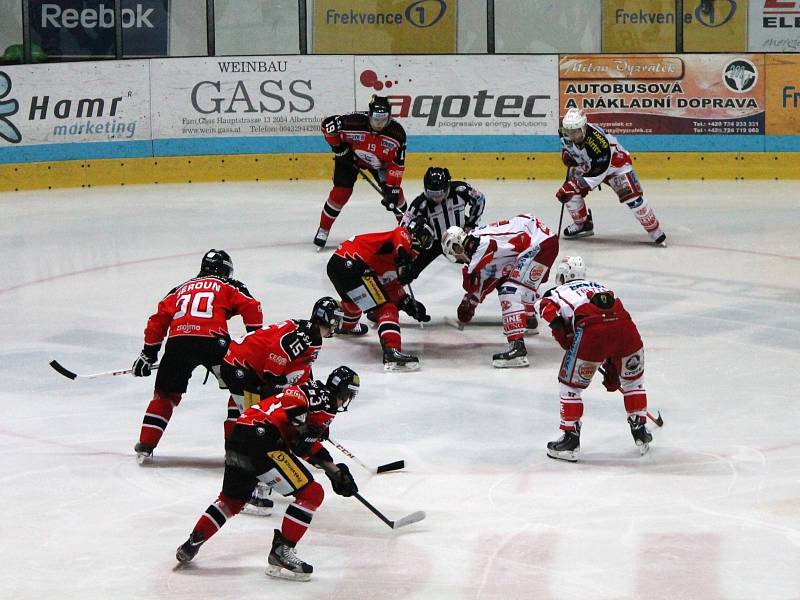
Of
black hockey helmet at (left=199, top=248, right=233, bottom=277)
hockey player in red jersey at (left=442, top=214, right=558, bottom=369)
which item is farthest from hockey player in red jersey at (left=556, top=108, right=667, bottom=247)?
black hockey helmet at (left=199, top=248, right=233, bottom=277)

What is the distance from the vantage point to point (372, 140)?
39.4ft

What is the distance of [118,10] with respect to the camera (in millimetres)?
15633

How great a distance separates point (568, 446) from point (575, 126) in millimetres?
5405

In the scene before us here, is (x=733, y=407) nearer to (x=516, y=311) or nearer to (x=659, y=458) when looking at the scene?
(x=659, y=458)

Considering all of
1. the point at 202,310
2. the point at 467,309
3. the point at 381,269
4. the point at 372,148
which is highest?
the point at 372,148

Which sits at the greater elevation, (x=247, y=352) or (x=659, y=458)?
(x=247, y=352)

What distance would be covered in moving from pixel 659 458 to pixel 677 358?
206 cm

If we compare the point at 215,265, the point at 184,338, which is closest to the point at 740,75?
the point at 215,265

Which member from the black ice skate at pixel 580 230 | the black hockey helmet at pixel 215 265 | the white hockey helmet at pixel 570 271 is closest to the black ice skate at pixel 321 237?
the black ice skate at pixel 580 230

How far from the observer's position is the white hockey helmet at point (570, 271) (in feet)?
23.5

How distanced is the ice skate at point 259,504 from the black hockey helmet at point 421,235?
3.07 m

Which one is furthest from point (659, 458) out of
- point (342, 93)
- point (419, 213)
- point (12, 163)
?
point (12, 163)

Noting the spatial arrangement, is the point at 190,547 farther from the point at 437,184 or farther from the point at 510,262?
the point at 437,184

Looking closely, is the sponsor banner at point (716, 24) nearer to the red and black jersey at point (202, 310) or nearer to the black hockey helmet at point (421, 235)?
the black hockey helmet at point (421, 235)
